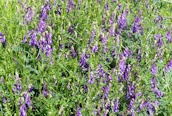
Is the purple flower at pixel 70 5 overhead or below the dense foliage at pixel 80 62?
overhead

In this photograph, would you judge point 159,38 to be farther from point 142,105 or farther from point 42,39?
point 42,39

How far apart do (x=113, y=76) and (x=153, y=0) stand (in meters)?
1.75

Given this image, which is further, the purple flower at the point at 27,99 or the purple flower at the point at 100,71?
the purple flower at the point at 100,71

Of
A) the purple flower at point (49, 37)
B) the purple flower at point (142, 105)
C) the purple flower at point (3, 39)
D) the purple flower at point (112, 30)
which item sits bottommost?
the purple flower at point (142, 105)

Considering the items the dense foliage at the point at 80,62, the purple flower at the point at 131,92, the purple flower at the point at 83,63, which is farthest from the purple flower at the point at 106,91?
the purple flower at the point at 83,63

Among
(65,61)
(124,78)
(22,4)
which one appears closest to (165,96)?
(124,78)

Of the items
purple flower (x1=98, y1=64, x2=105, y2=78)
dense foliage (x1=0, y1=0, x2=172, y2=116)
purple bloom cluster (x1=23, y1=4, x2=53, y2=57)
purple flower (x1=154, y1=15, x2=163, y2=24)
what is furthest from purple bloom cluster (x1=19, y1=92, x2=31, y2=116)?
purple flower (x1=154, y1=15, x2=163, y2=24)

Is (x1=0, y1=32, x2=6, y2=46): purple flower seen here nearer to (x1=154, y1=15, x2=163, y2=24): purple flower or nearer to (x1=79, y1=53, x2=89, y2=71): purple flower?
(x1=79, y1=53, x2=89, y2=71): purple flower

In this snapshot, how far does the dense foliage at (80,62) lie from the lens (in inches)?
82.3

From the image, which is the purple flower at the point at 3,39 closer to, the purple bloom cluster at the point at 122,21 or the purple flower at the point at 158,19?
the purple bloom cluster at the point at 122,21

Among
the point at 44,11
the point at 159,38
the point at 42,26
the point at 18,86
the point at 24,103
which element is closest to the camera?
the point at 24,103

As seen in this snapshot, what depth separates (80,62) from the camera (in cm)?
235

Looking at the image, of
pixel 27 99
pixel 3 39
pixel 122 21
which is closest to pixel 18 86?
pixel 27 99

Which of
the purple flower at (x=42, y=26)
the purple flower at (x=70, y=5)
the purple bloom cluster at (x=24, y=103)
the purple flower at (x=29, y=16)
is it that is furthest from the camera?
the purple flower at (x=70, y=5)
